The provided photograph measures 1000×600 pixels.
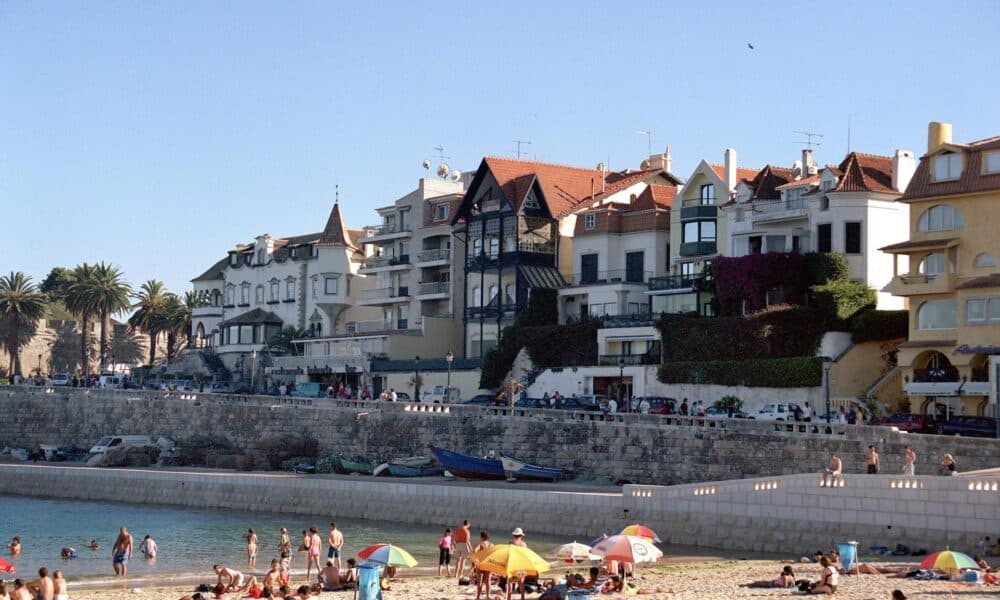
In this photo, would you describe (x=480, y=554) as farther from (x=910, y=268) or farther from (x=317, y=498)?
(x=910, y=268)

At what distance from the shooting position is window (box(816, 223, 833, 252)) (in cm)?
6366

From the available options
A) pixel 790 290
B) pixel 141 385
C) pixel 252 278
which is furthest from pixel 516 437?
pixel 252 278

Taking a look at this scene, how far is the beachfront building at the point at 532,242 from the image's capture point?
75.5 meters

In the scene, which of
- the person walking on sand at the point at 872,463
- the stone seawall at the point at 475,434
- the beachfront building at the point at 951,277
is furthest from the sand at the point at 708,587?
the beachfront building at the point at 951,277

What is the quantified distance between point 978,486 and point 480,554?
13469mm

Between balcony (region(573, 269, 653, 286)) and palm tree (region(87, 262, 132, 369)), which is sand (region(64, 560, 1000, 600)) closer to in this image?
balcony (region(573, 269, 653, 286))

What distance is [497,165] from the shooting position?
80.3m

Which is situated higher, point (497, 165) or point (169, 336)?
point (497, 165)

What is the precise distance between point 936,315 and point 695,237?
16.7 meters

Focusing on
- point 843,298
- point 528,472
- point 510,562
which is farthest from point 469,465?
point 510,562

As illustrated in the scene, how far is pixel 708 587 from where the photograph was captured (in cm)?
3359

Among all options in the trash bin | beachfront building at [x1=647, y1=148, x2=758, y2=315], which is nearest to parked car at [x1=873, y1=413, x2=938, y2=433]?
the trash bin

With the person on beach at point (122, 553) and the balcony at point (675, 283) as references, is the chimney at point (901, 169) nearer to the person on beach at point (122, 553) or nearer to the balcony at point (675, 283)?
the balcony at point (675, 283)

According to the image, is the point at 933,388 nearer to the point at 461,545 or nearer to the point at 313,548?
the point at 461,545
